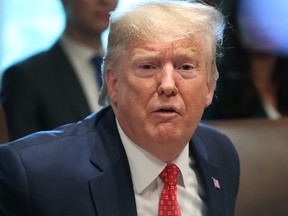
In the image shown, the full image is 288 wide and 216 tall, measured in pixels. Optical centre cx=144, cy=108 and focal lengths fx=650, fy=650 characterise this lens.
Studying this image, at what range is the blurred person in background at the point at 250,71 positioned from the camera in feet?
10.1

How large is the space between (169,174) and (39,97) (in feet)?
3.03

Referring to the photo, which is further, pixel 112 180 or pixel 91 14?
pixel 91 14

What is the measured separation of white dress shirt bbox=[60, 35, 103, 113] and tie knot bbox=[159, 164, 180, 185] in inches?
37.1

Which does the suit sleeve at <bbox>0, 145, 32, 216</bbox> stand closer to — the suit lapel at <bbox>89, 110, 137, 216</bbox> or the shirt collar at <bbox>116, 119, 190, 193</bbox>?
the suit lapel at <bbox>89, 110, 137, 216</bbox>

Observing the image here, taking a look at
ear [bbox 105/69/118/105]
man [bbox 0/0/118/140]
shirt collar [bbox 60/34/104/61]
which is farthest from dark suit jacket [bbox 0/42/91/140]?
ear [bbox 105/69/118/105]

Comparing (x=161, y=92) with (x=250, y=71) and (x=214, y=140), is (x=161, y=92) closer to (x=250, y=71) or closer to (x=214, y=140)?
(x=214, y=140)

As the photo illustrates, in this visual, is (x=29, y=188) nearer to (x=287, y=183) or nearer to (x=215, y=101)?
(x=287, y=183)

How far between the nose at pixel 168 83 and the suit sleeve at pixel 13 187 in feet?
1.35

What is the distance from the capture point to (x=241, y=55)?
10.6 feet

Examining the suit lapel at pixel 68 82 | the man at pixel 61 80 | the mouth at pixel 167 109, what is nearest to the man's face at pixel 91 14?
the man at pixel 61 80

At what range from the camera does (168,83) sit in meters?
1.70

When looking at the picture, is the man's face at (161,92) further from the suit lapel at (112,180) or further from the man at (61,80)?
the man at (61,80)

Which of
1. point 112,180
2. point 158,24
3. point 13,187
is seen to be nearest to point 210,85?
point 158,24

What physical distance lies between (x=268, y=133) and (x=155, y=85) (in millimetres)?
894
